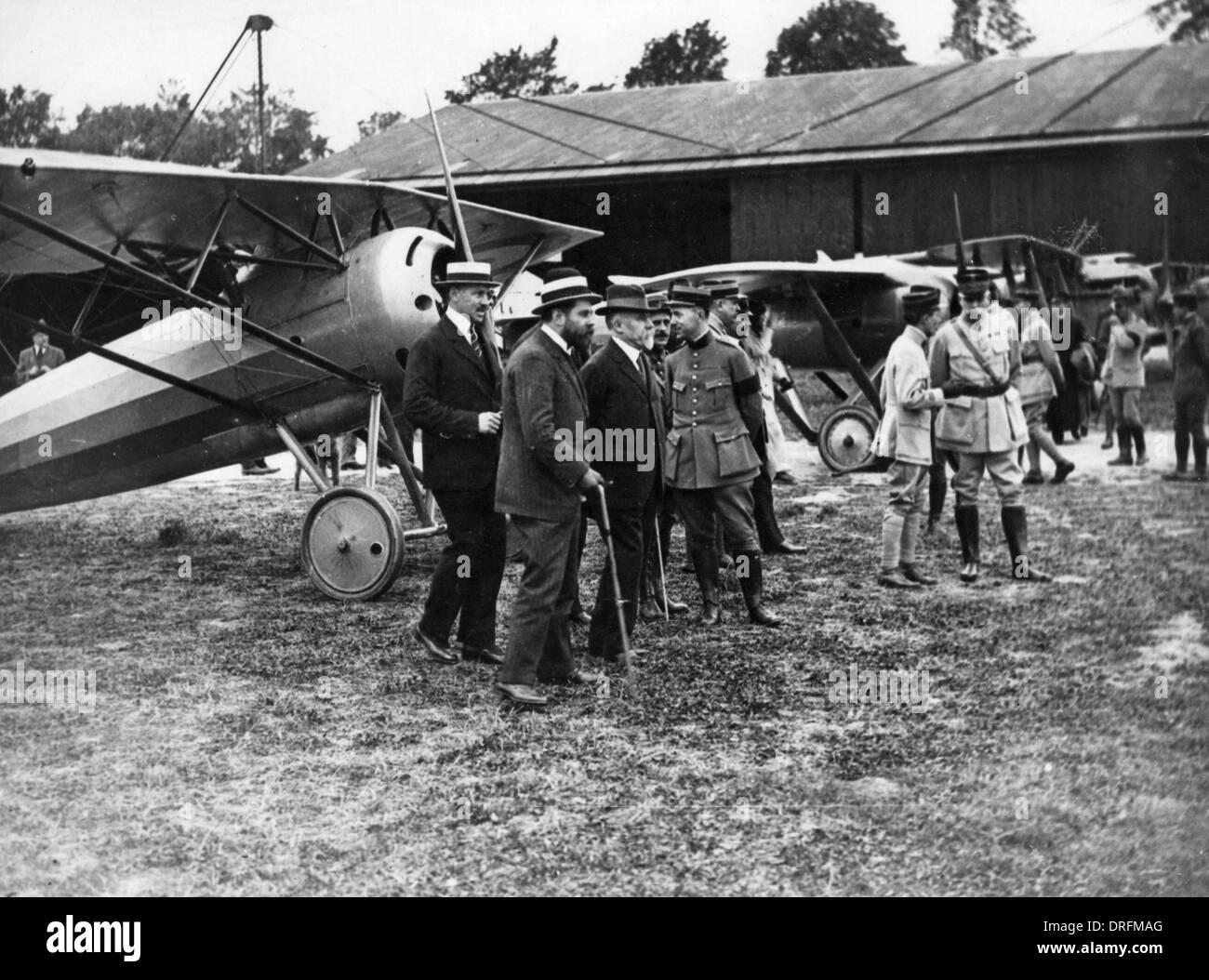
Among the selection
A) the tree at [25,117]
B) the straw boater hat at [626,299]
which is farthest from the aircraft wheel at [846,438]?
the tree at [25,117]

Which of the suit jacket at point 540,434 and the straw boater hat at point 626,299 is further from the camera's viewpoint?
the straw boater hat at point 626,299

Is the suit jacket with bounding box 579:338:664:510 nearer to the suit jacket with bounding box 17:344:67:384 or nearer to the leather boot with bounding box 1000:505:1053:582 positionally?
the leather boot with bounding box 1000:505:1053:582

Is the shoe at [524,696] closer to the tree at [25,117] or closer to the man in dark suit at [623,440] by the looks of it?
the man in dark suit at [623,440]

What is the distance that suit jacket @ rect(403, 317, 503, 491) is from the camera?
5883 millimetres

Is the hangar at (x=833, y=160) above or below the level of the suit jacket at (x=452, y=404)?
above

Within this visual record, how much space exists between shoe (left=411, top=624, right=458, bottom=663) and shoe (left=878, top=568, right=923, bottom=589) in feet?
10.5

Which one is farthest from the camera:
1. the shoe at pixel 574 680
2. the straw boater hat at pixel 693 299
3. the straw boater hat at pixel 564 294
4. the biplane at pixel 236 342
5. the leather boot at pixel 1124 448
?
the leather boot at pixel 1124 448

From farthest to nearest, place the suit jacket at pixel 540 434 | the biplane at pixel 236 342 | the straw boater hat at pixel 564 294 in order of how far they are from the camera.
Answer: the biplane at pixel 236 342
the straw boater hat at pixel 564 294
the suit jacket at pixel 540 434

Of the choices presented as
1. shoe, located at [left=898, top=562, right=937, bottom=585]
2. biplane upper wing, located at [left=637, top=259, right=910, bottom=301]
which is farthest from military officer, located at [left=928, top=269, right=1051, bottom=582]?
biplane upper wing, located at [left=637, top=259, right=910, bottom=301]

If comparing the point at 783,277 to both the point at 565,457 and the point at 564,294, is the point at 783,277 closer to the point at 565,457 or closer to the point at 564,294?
the point at 564,294

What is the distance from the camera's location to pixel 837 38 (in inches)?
439

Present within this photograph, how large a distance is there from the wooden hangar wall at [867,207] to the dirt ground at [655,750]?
4018 mm

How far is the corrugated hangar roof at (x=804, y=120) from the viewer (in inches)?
436

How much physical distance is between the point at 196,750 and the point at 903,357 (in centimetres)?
515
